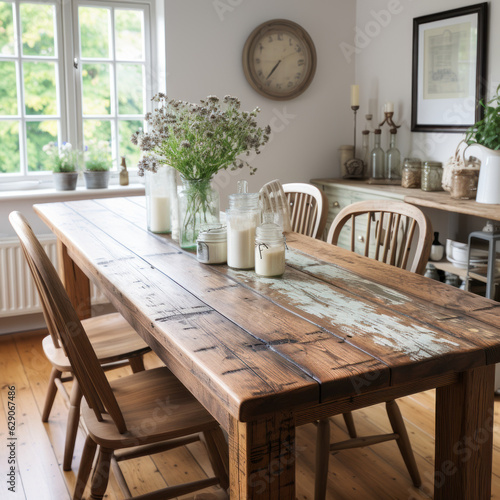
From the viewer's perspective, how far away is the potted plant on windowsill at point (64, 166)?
3635mm

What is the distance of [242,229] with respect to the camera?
5.68 feet

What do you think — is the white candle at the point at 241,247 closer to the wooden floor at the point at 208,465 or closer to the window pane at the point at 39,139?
the wooden floor at the point at 208,465

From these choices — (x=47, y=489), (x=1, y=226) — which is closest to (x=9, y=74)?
(x=1, y=226)

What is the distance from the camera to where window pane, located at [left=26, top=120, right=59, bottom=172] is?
3750 millimetres

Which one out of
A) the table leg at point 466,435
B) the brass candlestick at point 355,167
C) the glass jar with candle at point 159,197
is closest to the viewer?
the table leg at point 466,435

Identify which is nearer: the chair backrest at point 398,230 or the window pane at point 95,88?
the chair backrest at point 398,230

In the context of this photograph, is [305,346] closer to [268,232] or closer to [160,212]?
[268,232]

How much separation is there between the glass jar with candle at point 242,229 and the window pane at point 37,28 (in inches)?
97.0

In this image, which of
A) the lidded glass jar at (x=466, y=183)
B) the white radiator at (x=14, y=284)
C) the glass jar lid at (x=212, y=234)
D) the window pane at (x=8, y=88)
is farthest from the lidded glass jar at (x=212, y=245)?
the window pane at (x=8, y=88)

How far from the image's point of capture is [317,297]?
1510 mm

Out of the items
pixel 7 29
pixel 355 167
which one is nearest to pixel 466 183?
pixel 355 167

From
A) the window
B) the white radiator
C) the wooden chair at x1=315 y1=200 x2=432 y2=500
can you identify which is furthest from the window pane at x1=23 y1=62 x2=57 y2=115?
the wooden chair at x1=315 y1=200 x2=432 y2=500

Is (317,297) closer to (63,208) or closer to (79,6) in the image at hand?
(63,208)

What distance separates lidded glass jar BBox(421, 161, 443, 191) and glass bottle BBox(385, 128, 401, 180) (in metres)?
0.49
